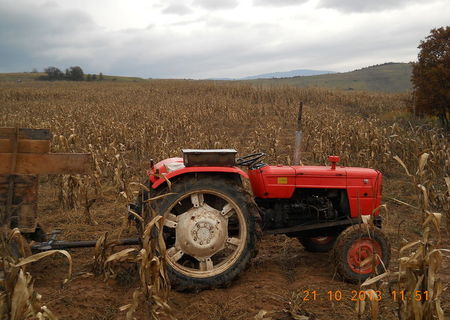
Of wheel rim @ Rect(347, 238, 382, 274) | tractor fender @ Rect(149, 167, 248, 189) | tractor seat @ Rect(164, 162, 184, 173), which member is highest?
tractor fender @ Rect(149, 167, 248, 189)

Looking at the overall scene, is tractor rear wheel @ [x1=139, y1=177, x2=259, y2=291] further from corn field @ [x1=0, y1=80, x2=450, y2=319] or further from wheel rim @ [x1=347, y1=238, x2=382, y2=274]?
wheel rim @ [x1=347, y1=238, x2=382, y2=274]

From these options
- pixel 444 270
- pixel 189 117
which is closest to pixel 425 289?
pixel 444 270

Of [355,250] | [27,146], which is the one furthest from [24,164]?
[355,250]

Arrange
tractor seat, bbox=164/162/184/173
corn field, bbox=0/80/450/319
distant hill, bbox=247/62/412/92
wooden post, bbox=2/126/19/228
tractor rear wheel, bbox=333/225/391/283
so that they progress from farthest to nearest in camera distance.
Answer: distant hill, bbox=247/62/412/92, corn field, bbox=0/80/450/319, tractor seat, bbox=164/162/184/173, tractor rear wheel, bbox=333/225/391/283, wooden post, bbox=2/126/19/228

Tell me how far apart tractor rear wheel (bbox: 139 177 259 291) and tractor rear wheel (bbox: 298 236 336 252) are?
4.44 ft

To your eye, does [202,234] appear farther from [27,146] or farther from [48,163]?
[27,146]

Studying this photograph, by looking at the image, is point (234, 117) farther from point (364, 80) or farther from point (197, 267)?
point (364, 80)

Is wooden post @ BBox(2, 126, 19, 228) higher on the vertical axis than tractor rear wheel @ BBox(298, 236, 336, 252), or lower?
higher

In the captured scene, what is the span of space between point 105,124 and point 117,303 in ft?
33.3

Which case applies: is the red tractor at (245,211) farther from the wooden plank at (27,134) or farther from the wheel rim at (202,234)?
the wooden plank at (27,134)

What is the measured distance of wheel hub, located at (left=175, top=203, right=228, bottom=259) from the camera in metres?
3.50

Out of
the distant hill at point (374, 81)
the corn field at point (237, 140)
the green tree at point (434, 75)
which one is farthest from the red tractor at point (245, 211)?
the distant hill at point (374, 81)

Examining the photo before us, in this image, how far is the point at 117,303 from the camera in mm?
3336

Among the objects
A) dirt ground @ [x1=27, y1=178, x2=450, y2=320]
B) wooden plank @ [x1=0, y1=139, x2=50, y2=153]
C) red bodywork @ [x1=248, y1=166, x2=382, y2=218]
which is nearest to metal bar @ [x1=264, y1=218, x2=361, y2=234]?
red bodywork @ [x1=248, y1=166, x2=382, y2=218]
